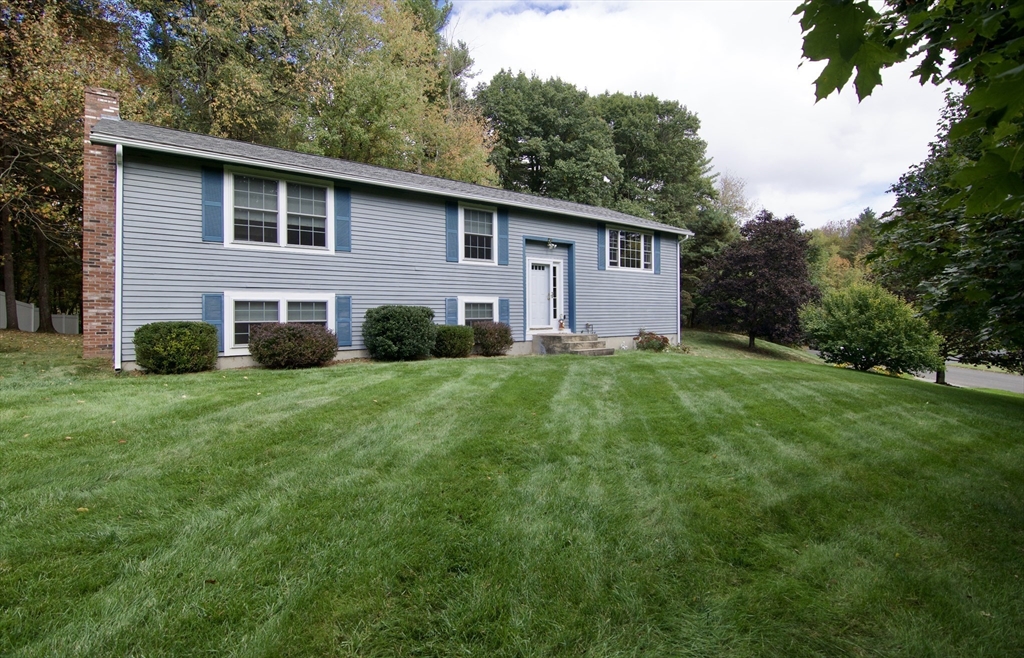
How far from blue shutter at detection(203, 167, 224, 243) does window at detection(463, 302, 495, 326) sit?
219 inches

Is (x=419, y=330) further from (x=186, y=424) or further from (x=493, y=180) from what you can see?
(x=493, y=180)

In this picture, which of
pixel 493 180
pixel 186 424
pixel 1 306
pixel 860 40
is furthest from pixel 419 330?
pixel 1 306

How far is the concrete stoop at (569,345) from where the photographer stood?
12664 mm

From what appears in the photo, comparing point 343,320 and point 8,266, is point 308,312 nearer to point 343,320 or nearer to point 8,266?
point 343,320

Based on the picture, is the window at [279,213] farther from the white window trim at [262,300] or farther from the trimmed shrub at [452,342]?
the trimmed shrub at [452,342]

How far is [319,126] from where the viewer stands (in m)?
17.6

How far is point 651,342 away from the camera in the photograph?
14.6 m

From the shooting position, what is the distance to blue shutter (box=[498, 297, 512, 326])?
12.5 meters

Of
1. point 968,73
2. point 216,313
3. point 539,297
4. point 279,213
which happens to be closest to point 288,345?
point 216,313

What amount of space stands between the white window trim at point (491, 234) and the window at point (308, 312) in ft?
11.9

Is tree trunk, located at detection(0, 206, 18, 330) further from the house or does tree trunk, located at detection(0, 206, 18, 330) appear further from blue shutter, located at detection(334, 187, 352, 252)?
blue shutter, located at detection(334, 187, 352, 252)

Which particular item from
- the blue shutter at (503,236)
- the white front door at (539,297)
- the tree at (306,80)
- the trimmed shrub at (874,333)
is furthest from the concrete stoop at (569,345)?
the tree at (306,80)

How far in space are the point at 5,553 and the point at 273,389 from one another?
383 cm

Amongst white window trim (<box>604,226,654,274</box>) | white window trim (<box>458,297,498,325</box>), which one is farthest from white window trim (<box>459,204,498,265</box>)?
white window trim (<box>604,226,654,274</box>)
